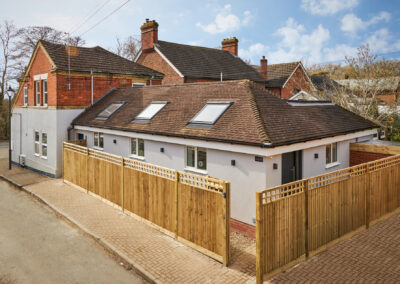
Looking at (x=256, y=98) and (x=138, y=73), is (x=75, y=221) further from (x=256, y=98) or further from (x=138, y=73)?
(x=138, y=73)

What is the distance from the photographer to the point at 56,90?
17.0 m

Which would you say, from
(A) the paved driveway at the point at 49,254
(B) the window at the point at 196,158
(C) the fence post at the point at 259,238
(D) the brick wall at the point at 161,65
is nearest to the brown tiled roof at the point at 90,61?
(D) the brick wall at the point at 161,65

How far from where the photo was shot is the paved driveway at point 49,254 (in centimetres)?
719

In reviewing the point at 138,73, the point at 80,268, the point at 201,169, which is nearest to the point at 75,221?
the point at 80,268

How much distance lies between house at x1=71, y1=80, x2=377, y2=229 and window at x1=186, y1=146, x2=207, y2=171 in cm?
3

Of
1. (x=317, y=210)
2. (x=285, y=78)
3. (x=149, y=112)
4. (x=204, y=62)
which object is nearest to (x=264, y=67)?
(x=285, y=78)

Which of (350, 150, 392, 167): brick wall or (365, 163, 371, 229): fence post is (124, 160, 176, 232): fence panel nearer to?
(365, 163, 371, 229): fence post

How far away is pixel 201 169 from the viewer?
10984 mm

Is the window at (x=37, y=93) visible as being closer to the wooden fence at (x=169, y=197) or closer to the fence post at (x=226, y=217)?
the wooden fence at (x=169, y=197)

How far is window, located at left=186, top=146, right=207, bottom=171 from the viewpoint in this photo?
10922 millimetres

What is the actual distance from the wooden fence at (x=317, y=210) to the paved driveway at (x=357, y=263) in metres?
0.24

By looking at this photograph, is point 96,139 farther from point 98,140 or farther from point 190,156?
point 190,156

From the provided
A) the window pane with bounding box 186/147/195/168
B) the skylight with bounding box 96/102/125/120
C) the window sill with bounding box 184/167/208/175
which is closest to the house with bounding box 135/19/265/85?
the skylight with bounding box 96/102/125/120

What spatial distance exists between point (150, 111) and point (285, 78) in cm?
2284
